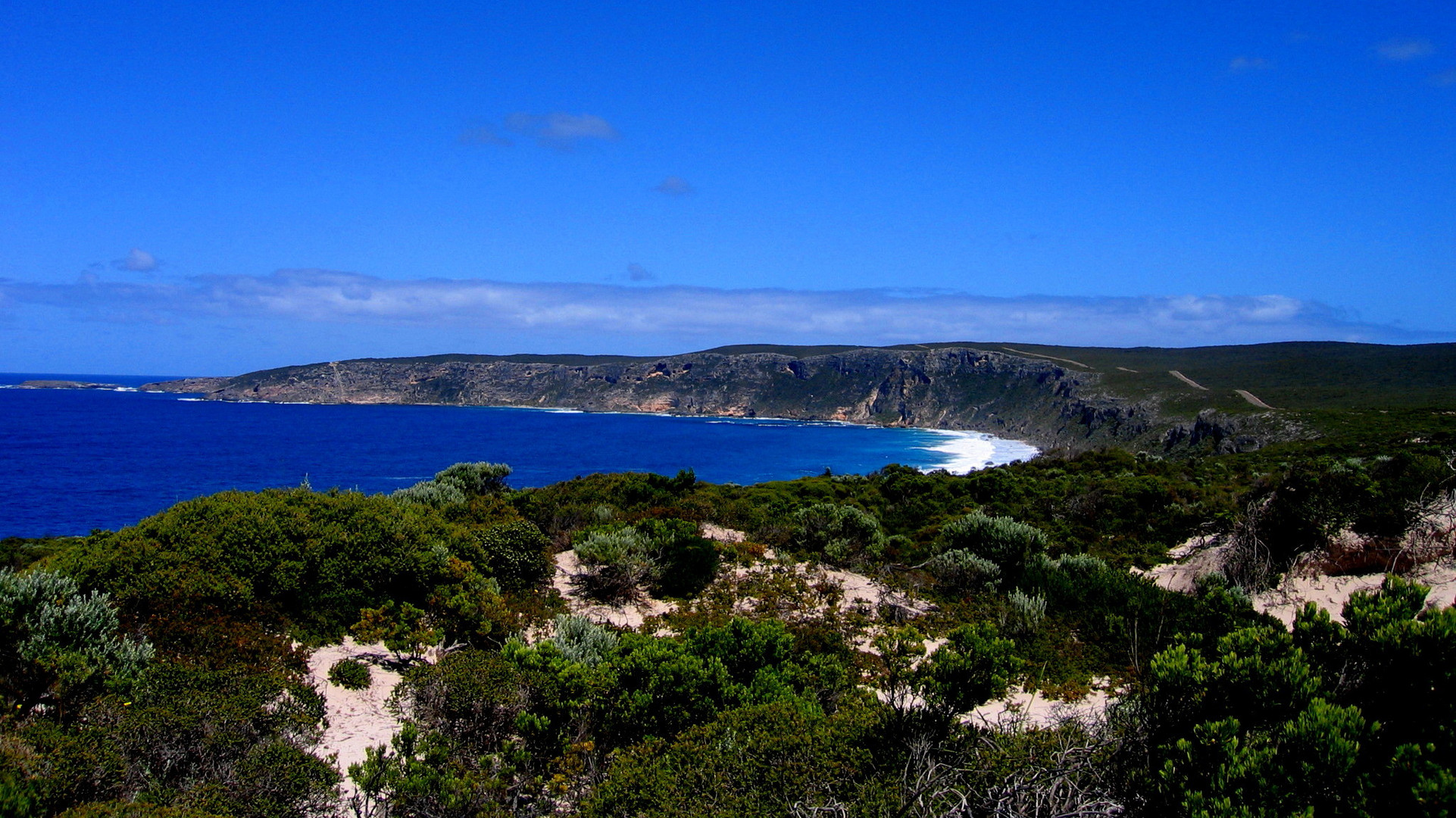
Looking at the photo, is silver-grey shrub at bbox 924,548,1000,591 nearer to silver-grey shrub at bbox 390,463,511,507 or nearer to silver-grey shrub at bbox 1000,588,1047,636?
silver-grey shrub at bbox 1000,588,1047,636

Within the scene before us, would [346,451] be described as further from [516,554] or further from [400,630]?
[400,630]

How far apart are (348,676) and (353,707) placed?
1.27 feet

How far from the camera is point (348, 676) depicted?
23.2 feet

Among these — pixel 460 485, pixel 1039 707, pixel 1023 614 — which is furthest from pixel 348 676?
pixel 460 485

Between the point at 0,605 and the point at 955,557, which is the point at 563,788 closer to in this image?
the point at 0,605

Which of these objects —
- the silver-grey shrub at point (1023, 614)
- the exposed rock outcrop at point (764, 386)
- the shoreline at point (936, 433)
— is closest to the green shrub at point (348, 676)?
the silver-grey shrub at point (1023, 614)

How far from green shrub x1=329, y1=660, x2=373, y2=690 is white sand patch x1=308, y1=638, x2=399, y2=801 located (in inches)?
2.2

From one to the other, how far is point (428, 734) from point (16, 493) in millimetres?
57264

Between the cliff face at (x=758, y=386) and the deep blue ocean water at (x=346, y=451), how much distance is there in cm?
1203

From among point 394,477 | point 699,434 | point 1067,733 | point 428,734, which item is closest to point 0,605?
point 428,734

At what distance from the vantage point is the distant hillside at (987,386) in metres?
59.4

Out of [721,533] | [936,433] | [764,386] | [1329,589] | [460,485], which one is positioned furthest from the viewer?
[764,386]

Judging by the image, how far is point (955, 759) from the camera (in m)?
4.68

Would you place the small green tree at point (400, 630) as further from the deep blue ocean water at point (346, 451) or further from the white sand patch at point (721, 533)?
the deep blue ocean water at point (346, 451)
